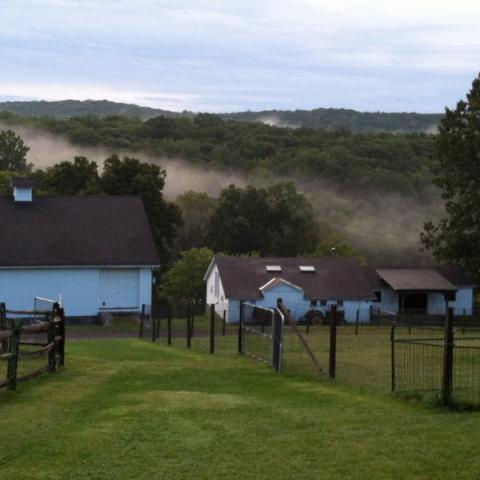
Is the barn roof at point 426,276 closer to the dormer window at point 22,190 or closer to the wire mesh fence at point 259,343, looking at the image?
the dormer window at point 22,190

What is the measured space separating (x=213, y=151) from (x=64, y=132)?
25.4 metres

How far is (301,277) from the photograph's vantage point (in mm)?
58188

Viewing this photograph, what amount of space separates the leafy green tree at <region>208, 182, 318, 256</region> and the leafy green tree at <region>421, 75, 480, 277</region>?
25220 mm

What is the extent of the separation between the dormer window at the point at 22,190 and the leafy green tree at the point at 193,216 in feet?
115

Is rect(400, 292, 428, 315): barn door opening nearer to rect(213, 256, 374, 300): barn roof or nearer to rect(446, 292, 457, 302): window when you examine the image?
rect(446, 292, 457, 302): window

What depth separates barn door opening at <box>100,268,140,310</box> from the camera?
4822 cm

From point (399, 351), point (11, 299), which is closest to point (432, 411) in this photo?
point (399, 351)

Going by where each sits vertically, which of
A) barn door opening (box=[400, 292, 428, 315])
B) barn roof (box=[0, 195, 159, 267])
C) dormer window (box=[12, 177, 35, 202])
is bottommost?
barn door opening (box=[400, 292, 428, 315])

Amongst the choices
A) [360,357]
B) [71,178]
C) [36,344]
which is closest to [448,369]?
[36,344]

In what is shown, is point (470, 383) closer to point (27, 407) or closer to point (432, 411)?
point (432, 411)

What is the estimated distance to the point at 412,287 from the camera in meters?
61.2

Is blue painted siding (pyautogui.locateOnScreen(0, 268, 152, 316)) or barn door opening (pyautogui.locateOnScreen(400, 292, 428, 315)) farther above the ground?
blue painted siding (pyautogui.locateOnScreen(0, 268, 152, 316))

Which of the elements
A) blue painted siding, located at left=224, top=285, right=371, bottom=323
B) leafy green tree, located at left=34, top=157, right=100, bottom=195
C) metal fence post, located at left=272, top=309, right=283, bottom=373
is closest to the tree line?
leafy green tree, located at left=34, top=157, right=100, bottom=195

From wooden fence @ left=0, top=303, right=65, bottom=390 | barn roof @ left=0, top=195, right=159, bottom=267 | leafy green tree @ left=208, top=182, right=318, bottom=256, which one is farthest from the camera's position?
leafy green tree @ left=208, top=182, right=318, bottom=256
